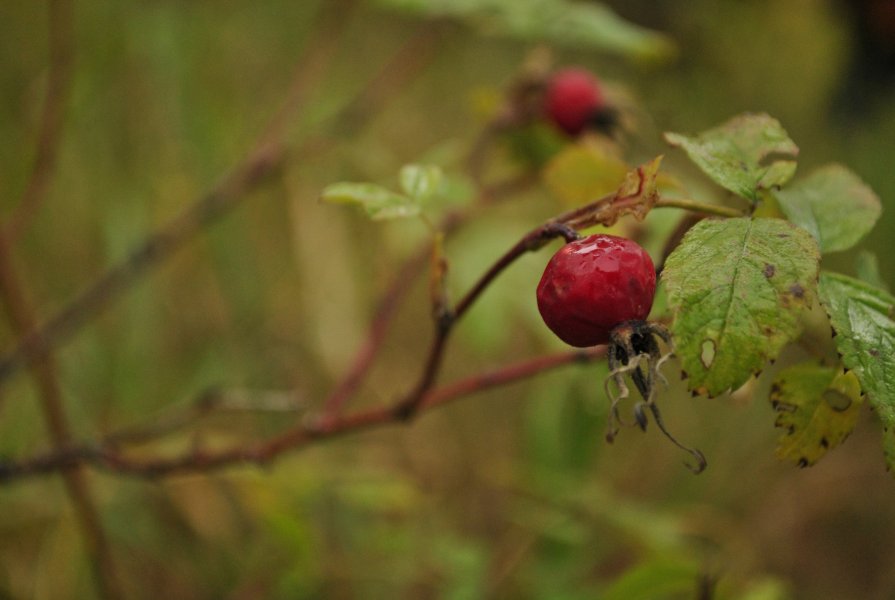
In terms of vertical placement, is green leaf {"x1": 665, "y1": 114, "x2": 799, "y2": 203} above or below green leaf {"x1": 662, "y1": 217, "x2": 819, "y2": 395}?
above

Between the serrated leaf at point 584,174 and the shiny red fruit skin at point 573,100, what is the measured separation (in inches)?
11.5

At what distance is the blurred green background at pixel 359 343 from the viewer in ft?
3.76

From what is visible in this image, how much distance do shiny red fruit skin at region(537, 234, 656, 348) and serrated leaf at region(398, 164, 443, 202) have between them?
0.14 m

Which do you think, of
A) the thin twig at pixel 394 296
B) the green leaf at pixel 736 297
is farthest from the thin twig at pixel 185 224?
the green leaf at pixel 736 297

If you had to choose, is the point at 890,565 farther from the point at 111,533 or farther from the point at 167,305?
the point at 167,305

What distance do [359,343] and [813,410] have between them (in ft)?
4.22

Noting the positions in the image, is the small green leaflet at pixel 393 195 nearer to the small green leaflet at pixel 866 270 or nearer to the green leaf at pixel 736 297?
the green leaf at pixel 736 297

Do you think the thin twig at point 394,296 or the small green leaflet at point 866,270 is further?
the thin twig at point 394,296

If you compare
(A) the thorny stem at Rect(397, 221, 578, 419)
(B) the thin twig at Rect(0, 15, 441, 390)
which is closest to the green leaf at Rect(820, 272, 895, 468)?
(A) the thorny stem at Rect(397, 221, 578, 419)

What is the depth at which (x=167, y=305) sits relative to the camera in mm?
1650

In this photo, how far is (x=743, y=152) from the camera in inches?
18.3

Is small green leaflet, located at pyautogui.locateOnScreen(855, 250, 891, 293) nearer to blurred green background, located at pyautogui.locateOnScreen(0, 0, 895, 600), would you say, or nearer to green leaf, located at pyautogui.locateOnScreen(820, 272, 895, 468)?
green leaf, located at pyautogui.locateOnScreen(820, 272, 895, 468)

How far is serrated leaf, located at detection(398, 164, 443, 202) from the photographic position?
0.53 meters

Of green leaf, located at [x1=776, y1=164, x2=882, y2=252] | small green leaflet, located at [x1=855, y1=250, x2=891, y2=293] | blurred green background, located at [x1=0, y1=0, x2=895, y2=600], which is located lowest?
blurred green background, located at [x1=0, y1=0, x2=895, y2=600]
